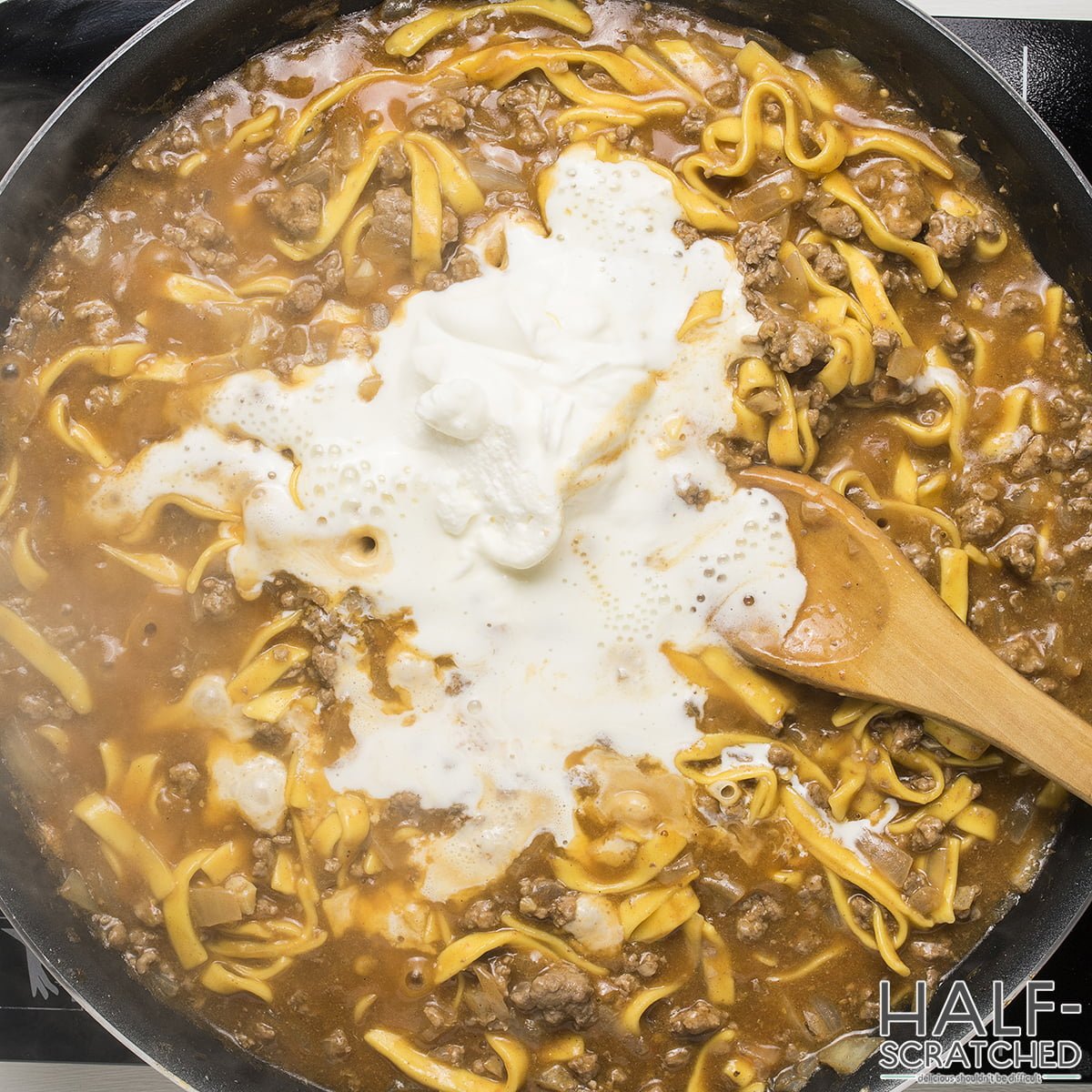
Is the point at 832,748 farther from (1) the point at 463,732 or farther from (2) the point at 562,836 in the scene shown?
(1) the point at 463,732

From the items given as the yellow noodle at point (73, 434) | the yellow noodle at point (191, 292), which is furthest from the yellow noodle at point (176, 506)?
the yellow noodle at point (191, 292)

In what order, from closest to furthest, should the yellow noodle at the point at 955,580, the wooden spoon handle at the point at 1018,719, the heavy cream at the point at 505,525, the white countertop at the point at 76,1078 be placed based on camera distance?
the wooden spoon handle at the point at 1018,719 → the heavy cream at the point at 505,525 → the yellow noodle at the point at 955,580 → the white countertop at the point at 76,1078

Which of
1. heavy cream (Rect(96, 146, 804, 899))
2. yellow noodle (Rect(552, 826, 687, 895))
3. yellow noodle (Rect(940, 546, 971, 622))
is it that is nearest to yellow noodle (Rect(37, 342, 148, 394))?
heavy cream (Rect(96, 146, 804, 899))

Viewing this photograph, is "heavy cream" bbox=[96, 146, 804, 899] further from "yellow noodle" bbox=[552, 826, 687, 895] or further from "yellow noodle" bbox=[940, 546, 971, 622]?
"yellow noodle" bbox=[940, 546, 971, 622]

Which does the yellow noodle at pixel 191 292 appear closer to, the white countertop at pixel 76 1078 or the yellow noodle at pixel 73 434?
the yellow noodle at pixel 73 434

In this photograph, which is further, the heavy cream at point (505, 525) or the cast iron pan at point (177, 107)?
the cast iron pan at point (177, 107)

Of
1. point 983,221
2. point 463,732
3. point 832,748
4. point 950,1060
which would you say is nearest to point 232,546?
point 463,732
